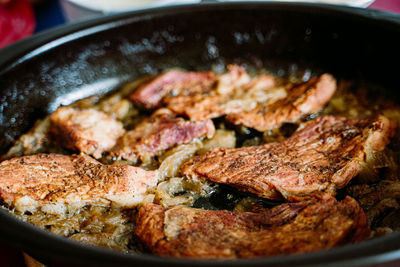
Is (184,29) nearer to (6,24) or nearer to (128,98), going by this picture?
(128,98)

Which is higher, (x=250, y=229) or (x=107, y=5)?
(x=107, y=5)

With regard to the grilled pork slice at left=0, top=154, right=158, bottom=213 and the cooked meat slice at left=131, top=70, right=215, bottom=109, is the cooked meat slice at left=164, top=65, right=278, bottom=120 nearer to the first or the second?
the cooked meat slice at left=131, top=70, right=215, bottom=109

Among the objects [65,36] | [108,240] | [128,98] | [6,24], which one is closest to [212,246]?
[108,240]

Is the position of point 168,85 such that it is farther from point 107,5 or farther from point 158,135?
point 107,5

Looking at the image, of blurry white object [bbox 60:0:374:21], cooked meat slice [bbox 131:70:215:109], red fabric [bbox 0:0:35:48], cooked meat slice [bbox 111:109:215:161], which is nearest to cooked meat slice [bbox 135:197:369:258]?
cooked meat slice [bbox 111:109:215:161]

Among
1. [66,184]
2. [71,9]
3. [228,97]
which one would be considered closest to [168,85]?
[228,97]

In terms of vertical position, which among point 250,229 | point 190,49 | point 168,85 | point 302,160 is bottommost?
point 250,229

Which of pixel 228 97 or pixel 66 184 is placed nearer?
pixel 66 184

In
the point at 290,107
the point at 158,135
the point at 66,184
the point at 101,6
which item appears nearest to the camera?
the point at 66,184
